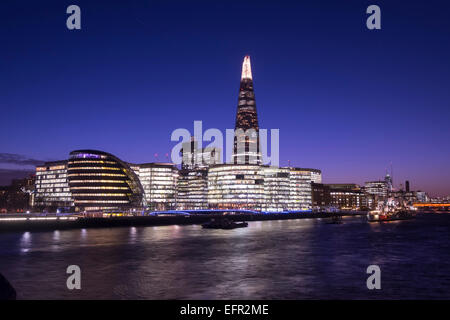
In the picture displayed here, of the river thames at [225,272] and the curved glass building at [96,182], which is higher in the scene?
the curved glass building at [96,182]

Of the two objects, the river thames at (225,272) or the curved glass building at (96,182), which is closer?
the river thames at (225,272)

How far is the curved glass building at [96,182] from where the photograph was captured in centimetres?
18275

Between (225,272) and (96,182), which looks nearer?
(225,272)

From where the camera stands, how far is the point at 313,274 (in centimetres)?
3775

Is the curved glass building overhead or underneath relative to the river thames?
overhead

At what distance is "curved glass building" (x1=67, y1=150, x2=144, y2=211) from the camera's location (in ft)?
600

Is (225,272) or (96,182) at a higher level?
(96,182)

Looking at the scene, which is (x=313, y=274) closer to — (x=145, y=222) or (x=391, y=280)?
(x=391, y=280)

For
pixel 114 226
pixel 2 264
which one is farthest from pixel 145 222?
pixel 2 264

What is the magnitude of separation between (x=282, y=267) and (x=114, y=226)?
95033 millimetres

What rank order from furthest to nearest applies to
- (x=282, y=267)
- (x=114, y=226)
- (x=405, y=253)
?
(x=114, y=226) < (x=405, y=253) < (x=282, y=267)

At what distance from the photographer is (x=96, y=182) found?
183 meters

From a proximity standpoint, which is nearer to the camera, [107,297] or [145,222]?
[107,297]
